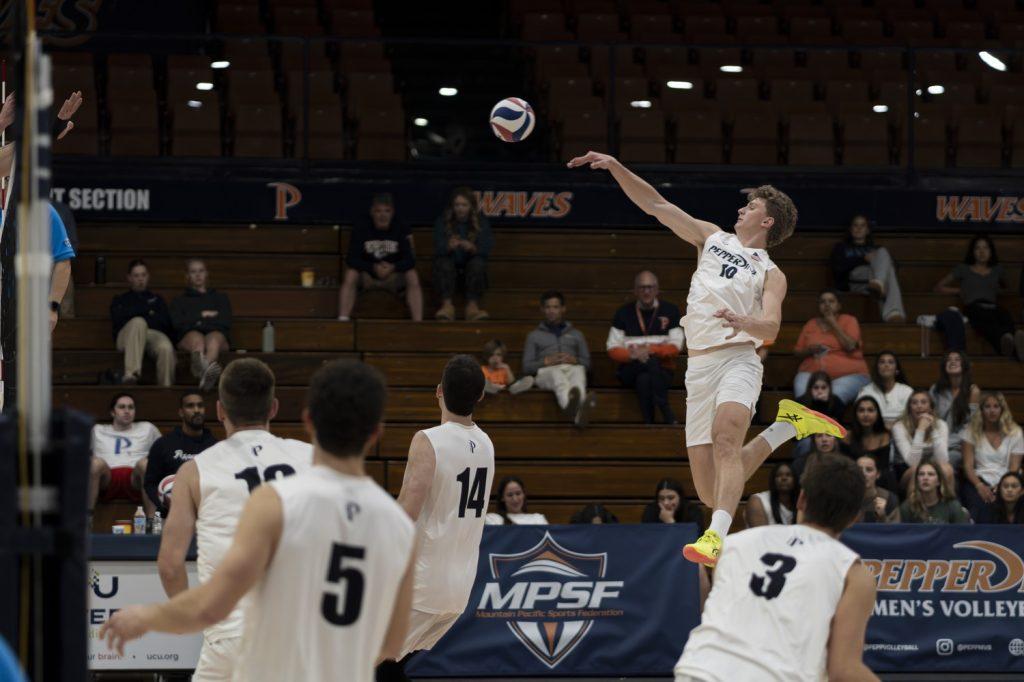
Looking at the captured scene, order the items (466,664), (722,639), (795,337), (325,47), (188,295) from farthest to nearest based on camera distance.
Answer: (325,47)
(795,337)
(188,295)
(466,664)
(722,639)

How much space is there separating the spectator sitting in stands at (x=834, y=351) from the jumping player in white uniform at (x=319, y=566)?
11011mm

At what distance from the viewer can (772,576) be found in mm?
4742

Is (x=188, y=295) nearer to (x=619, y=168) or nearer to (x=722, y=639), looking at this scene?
(x=619, y=168)

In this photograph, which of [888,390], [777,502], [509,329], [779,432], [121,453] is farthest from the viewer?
[509,329]

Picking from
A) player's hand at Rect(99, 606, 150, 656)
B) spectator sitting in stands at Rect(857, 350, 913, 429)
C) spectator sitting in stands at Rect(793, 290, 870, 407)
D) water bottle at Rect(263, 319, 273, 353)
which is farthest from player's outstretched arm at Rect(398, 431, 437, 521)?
water bottle at Rect(263, 319, 273, 353)

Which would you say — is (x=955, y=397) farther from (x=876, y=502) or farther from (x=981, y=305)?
(x=981, y=305)

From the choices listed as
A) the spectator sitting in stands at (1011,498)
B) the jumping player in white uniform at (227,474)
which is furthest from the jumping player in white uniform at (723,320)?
the spectator sitting in stands at (1011,498)

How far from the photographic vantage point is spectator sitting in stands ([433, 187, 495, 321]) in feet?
51.4

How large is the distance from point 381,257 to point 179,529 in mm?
10297

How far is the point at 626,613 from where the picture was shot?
37.1 feet

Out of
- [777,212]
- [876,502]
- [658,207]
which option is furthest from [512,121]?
[876,502]

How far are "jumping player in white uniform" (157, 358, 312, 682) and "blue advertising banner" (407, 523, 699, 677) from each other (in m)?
5.73

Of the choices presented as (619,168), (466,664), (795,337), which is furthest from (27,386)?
(795,337)

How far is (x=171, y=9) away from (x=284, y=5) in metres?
1.55
